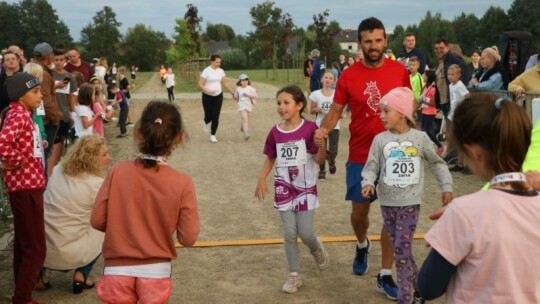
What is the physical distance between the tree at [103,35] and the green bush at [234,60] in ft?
94.2

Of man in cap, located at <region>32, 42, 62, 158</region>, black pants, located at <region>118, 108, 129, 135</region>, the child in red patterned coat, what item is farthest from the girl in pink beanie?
black pants, located at <region>118, 108, 129, 135</region>

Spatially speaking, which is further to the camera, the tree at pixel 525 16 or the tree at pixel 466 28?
the tree at pixel 466 28

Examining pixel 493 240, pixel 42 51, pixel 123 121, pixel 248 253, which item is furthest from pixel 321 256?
pixel 123 121

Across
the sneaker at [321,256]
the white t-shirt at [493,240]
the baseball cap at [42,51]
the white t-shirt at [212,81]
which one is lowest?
the sneaker at [321,256]

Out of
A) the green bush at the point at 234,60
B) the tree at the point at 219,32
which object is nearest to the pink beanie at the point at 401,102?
the green bush at the point at 234,60

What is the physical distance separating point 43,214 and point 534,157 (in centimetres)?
355

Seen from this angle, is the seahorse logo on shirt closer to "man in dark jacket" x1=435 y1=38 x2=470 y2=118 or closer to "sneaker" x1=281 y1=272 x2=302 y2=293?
"sneaker" x1=281 y1=272 x2=302 y2=293

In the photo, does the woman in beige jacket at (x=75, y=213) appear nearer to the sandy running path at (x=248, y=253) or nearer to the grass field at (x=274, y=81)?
the sandy running path at (x=248, y=253)

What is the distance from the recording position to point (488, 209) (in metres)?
1.96

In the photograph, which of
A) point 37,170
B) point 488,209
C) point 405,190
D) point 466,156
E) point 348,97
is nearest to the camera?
point 488,209

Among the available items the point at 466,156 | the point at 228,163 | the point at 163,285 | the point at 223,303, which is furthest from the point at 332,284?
the point at 228,163

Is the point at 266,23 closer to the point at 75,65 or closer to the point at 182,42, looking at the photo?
the point at 182,42

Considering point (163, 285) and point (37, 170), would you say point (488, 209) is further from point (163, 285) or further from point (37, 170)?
point (37, 170)

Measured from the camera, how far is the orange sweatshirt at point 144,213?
10.4ft
